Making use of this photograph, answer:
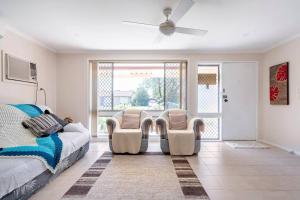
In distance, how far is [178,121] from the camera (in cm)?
455

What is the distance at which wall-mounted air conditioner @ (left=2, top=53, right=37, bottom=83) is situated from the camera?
11.8 feet

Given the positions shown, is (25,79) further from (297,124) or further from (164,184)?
(297,124)

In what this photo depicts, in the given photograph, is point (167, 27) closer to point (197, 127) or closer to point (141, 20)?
point (141, 20)

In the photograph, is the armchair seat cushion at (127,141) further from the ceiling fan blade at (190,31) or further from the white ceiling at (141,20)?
the ceiling fan blade at (190,31)

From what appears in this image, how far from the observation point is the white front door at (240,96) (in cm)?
541

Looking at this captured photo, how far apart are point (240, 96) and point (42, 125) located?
174 inches

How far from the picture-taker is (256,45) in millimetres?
4809

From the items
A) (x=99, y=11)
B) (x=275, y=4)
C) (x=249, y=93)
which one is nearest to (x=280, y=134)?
(x=249, y=93)

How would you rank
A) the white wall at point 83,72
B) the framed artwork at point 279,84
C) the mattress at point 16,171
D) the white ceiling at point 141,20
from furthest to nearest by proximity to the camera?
the white wall at point 83,72, the framed artwork at point 279,84, the white ceiling at point 141,20, the mattress at point 16,171

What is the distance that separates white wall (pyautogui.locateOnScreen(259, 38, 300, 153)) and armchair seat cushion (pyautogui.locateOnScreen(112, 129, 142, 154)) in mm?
2895

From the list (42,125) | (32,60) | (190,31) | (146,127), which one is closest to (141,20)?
(190,31)

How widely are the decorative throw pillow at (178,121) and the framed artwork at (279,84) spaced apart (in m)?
1.98

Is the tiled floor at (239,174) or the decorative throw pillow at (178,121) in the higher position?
the decorative throw pillow at (178,121)

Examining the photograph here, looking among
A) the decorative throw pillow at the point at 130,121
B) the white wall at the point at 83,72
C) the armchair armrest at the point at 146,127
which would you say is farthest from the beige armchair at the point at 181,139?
the white wall at the point at 83,72
